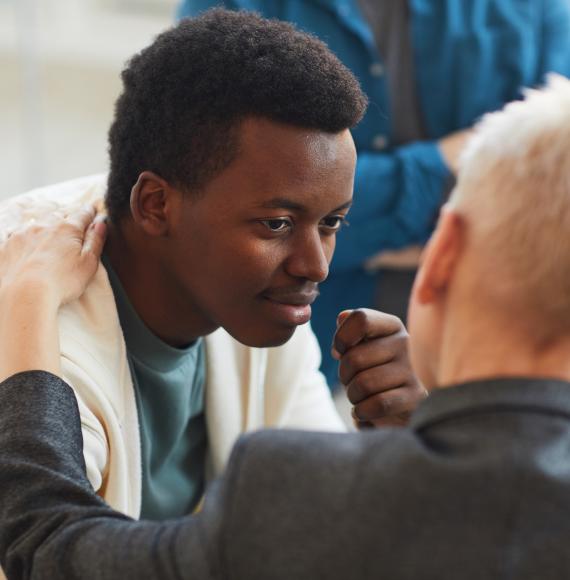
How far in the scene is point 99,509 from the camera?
805mm

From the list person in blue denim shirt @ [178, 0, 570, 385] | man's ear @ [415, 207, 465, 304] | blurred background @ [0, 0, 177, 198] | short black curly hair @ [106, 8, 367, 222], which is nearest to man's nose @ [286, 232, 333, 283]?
short black curly hair @ [106, 8, 367, 222]

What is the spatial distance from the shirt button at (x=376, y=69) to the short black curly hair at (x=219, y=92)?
540 millimetres

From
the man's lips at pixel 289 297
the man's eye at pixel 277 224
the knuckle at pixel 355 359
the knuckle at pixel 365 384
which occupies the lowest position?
the knuckle at pixel 365 384

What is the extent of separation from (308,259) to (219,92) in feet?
0.69

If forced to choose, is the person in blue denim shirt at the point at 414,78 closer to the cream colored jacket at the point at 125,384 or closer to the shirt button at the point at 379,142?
the shirt button at the point at 379,142

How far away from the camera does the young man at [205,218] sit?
104cm

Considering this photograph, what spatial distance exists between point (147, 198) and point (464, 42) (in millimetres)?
804

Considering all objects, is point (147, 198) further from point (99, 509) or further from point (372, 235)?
point (372, 235)

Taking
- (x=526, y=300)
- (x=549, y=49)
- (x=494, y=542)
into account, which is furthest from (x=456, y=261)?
(x=549, y=49)

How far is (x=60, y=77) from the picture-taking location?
3732 millimetres

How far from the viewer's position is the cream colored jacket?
1.07 meters

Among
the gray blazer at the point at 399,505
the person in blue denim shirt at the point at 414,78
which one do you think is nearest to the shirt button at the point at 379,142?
the person in blue denim shirt at the point at 414,78

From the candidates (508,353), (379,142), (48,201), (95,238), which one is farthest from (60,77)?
(508,353)

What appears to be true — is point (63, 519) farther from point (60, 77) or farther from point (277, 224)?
point (60, 77)
